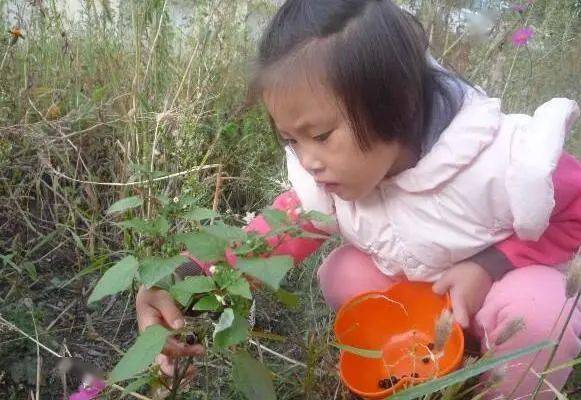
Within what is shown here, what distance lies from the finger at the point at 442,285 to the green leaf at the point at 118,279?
0.64 m

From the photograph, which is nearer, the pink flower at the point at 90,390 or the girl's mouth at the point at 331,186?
the pink flower at the point at 90,390

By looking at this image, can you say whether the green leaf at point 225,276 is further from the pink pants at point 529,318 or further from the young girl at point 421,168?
the pink pants at point 529,318

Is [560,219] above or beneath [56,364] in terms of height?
above

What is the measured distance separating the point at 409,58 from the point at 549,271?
0.45 metres

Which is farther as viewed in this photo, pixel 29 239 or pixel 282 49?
pixel 29 239

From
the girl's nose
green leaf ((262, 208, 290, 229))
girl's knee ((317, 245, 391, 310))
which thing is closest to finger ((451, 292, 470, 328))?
girl's knee ((317, 245, 391, 310))

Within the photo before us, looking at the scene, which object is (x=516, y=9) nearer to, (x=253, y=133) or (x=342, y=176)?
(x=253, y=133)

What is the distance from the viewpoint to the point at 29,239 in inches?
62.4

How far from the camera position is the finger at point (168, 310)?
950mm

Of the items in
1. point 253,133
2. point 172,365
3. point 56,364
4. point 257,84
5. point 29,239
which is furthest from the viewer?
point 253,133

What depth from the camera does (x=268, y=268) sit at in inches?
30.0

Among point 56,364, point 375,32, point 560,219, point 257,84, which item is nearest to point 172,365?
point 56,364

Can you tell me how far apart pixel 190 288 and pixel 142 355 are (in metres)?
0.09

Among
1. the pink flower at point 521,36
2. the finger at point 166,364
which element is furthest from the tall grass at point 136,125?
the finger at point 166,364
